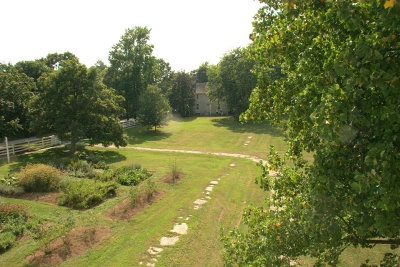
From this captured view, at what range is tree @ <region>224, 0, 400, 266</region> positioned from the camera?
2.66m

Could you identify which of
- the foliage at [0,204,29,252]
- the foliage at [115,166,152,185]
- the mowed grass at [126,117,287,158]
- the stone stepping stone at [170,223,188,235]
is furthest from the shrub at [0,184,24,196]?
the mowed grass at [126,117,287,158]

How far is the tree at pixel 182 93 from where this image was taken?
49.9 m

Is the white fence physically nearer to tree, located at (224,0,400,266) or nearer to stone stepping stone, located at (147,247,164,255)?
Result: stone stepping stone, located at (147,247,164,255)

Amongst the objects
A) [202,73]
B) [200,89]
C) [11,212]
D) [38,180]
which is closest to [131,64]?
[200,89]

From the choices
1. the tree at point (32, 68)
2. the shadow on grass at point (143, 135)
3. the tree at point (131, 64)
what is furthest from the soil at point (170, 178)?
the tree at point (32, 68)

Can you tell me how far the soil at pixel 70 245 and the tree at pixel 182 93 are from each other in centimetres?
4241

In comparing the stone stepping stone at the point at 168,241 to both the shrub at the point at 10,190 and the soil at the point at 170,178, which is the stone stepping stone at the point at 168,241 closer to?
the soil at the point at 170,178

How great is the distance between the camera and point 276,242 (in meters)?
4.34

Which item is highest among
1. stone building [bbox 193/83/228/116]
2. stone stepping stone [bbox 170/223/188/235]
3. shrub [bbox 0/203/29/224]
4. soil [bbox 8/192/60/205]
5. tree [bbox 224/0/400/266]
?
stone building [bbox 193/83/228/116]

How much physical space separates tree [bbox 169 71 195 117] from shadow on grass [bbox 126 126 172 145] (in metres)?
15.3

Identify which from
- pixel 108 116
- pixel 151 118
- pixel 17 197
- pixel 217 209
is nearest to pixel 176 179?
pixel 217 209

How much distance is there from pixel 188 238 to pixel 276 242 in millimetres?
4865

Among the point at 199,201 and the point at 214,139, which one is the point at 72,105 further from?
the point at 214,139

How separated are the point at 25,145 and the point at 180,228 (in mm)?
18870
